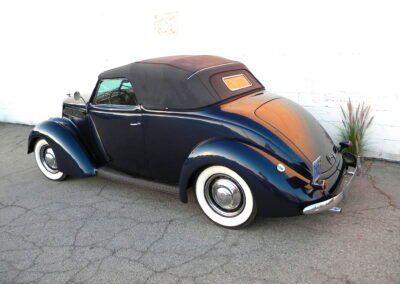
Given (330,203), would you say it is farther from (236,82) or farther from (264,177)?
(236,82)

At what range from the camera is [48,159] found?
15.6ft

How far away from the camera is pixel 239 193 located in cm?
322

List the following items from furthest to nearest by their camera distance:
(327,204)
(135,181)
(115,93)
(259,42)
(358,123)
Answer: (259,42), (358,123), (115,93), (135,181), (327,204)

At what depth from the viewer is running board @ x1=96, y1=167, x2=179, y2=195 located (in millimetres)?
3637

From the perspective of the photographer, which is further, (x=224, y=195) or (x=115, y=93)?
(x=115, y=93)

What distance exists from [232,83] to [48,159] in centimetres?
267

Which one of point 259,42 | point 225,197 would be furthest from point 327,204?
point 259,42

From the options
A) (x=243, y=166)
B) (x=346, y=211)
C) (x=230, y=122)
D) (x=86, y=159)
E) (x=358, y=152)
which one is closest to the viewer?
(x=243, y=166)

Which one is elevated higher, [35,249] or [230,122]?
[230,122]

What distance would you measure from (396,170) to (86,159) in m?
3.78

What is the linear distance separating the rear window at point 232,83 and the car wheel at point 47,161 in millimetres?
2406

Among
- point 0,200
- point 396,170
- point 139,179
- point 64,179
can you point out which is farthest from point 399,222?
point 0,200

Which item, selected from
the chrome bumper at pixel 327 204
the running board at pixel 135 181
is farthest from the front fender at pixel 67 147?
the chrome bumper at pixel 327 204

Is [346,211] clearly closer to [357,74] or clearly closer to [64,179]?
[357,74]
